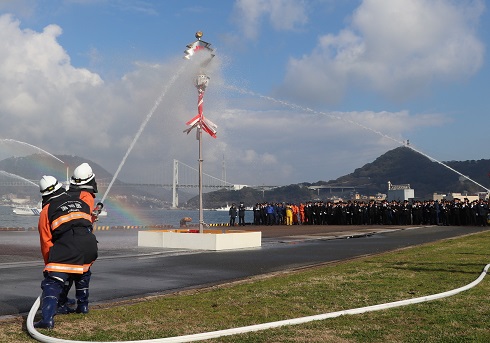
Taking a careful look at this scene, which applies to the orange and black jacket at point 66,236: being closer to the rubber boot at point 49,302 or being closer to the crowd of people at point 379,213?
the rubber boot at point 49,302

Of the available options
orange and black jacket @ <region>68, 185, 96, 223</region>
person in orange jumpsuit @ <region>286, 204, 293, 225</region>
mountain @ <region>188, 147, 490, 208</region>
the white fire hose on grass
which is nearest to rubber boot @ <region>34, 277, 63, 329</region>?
the white fire hose on grass

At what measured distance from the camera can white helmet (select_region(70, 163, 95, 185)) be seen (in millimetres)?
8250

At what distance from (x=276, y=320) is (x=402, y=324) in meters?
1.46

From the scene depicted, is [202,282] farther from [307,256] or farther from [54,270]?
[307,256]

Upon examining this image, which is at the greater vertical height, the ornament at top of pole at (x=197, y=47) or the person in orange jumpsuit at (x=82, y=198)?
the ornament at top of pole at (x=197, y=47)

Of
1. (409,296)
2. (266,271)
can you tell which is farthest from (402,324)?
(266,271)

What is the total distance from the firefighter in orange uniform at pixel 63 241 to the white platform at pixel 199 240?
40.4 feet

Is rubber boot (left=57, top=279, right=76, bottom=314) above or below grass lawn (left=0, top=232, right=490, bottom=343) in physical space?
above

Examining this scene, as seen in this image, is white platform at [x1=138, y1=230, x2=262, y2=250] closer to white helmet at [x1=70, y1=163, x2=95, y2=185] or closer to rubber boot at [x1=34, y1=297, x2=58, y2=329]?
white helmet at [x1=70, y1=163, x2=95, y2=185]

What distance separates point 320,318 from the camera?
7.42 meters

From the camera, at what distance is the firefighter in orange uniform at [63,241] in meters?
7.34

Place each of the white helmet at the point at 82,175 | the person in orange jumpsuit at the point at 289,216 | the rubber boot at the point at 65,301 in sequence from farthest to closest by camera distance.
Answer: the person in orange jumpsuit at the point at 289,216 < the white helmet at the point at 82,175 < the rubber boot at the point at 65,301

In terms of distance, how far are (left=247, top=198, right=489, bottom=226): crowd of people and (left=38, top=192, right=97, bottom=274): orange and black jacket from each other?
35832 millimetres

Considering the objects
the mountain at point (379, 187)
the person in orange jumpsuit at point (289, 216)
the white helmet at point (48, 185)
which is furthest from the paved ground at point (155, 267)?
the mountain at point (379, 187)
